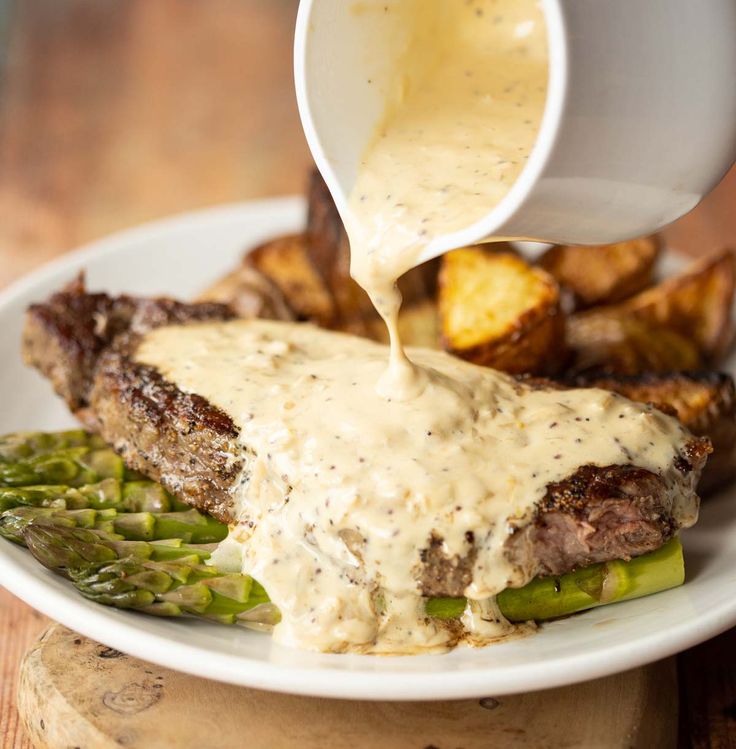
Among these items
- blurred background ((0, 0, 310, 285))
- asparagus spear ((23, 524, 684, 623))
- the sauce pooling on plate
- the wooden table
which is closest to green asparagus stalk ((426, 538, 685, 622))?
asparagus spear ((23, 524, 684, 623))

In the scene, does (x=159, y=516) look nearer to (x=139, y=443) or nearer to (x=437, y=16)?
(x=139, y=443)

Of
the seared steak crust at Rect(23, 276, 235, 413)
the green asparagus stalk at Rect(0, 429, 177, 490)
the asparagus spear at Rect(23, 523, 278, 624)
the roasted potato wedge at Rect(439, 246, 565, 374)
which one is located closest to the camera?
the asparagus spear at Rect(23, 523, 278, 624)

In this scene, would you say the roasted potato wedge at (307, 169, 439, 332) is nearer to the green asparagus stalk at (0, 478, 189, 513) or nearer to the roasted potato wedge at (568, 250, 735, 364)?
the roasted potato wedge at (568, 250, 735, 364)

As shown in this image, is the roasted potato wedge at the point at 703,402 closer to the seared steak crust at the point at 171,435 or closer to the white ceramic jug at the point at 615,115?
the white ceramic jug at the point at 615,115

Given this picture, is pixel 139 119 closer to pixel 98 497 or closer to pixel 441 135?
pixel 98 497

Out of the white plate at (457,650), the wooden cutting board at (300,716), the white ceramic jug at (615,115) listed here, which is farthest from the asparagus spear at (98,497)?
the white ceramic jug at (615,115)

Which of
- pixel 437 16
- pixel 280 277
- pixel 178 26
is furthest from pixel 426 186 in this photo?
pixel 178 26
